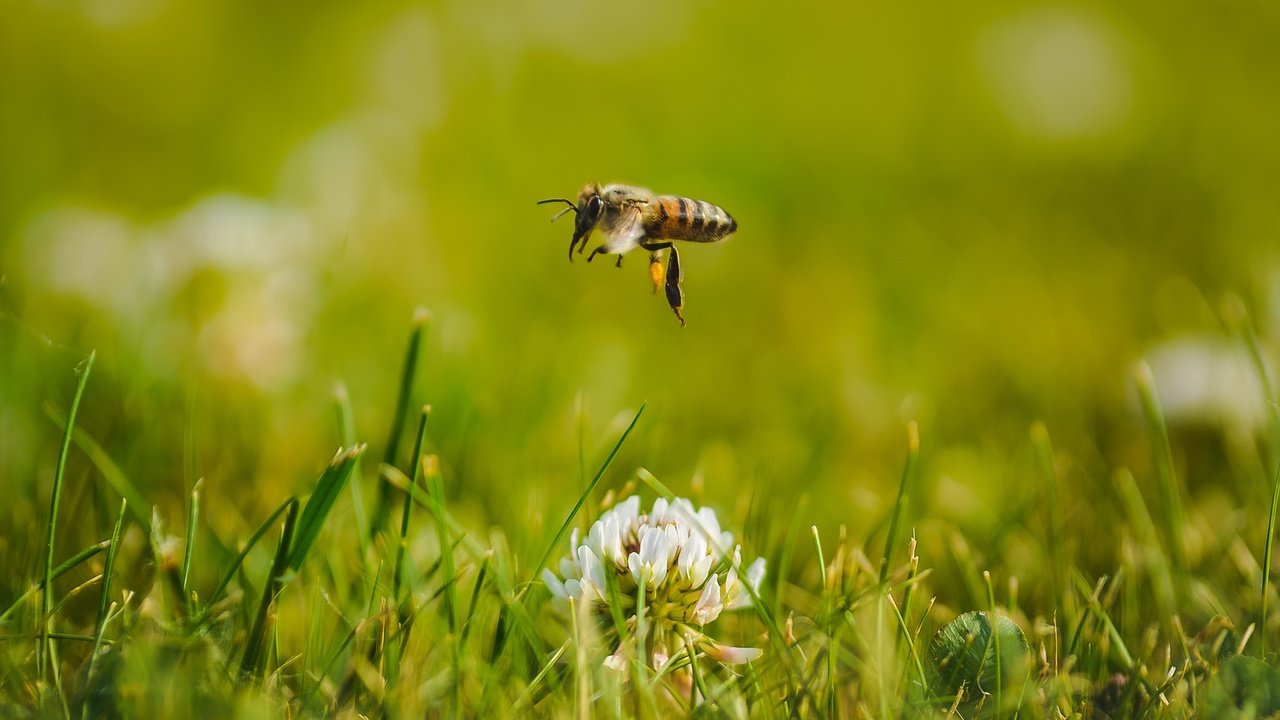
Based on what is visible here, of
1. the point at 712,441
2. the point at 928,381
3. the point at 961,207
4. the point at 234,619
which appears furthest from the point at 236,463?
the point at 961,207

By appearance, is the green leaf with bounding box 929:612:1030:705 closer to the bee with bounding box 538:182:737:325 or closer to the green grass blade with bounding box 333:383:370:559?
the bee with bounding box 538:182:737:325

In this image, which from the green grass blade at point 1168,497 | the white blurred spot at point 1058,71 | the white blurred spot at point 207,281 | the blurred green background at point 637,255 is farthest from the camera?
the white blurred spot at point 1058,71

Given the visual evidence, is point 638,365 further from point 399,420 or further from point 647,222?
point 647,222

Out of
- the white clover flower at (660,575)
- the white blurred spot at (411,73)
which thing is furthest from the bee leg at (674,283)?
the white blurred spot at (411,73)

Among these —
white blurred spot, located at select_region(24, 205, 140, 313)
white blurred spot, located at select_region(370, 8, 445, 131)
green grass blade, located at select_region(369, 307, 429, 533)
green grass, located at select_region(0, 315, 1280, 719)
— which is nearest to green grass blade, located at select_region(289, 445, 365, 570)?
green grass, located at select_region(0, 315, 1280, 719)

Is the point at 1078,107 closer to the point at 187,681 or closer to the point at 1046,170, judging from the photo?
the point at 1046,170

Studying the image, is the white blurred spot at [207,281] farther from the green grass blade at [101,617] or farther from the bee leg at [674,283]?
the bee leg at [674,283]
